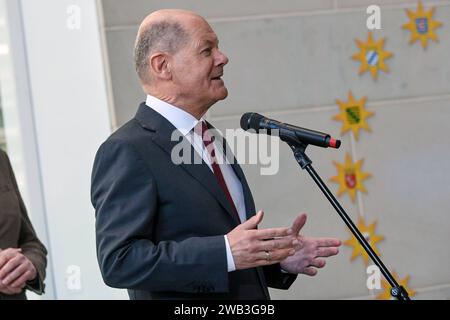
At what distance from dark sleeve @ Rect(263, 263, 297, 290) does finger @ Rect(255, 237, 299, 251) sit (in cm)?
40

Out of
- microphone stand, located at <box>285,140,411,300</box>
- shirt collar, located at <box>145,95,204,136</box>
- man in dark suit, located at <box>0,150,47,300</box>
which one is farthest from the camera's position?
man in dark suit, located at <box>0,150,47,300</box>

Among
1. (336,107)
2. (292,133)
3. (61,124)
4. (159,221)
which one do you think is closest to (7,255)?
(159,221)

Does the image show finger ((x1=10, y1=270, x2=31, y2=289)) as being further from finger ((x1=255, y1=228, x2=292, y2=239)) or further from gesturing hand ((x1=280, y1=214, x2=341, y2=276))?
finger ((x1=255, y1=228, x2=292, y2=239))

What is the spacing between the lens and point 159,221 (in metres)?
2.16

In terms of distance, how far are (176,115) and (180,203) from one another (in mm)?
300

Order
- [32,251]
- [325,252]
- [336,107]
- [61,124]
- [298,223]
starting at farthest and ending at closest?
[336,107]
[61,124]
[32,251]
[325,252]
[298,223]

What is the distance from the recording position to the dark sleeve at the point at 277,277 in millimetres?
2455

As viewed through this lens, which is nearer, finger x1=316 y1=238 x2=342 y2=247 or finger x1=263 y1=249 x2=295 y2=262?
Answer: finger x1=263 y1=249 x2=295 y2=262

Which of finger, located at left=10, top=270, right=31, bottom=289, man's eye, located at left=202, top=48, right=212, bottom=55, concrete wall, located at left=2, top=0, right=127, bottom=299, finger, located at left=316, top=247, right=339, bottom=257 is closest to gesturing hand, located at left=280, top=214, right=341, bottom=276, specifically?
finger, located at left=316, top=247, right=339, bottom=257

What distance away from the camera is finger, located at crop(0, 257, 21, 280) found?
254 cm

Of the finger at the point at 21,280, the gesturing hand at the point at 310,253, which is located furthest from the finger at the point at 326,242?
the finger at the point at 21,280

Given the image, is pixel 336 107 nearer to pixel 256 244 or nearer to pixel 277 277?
pixel 277 277

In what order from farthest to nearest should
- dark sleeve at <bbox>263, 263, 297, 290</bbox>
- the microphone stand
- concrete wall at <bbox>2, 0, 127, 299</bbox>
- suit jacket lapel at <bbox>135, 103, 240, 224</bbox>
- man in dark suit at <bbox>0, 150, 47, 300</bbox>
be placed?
concrete wall at <bbox>2, 0, 127, 299</bbox>
man in dark suit at <bbox>0, 150, 47, 300</bbox>
dark sleeve at <bbox>263, 263, 297, 290</bbox>
suit jacket lapel at <bbox>135, 103, 240, 224</bbox>
the microphone stand
